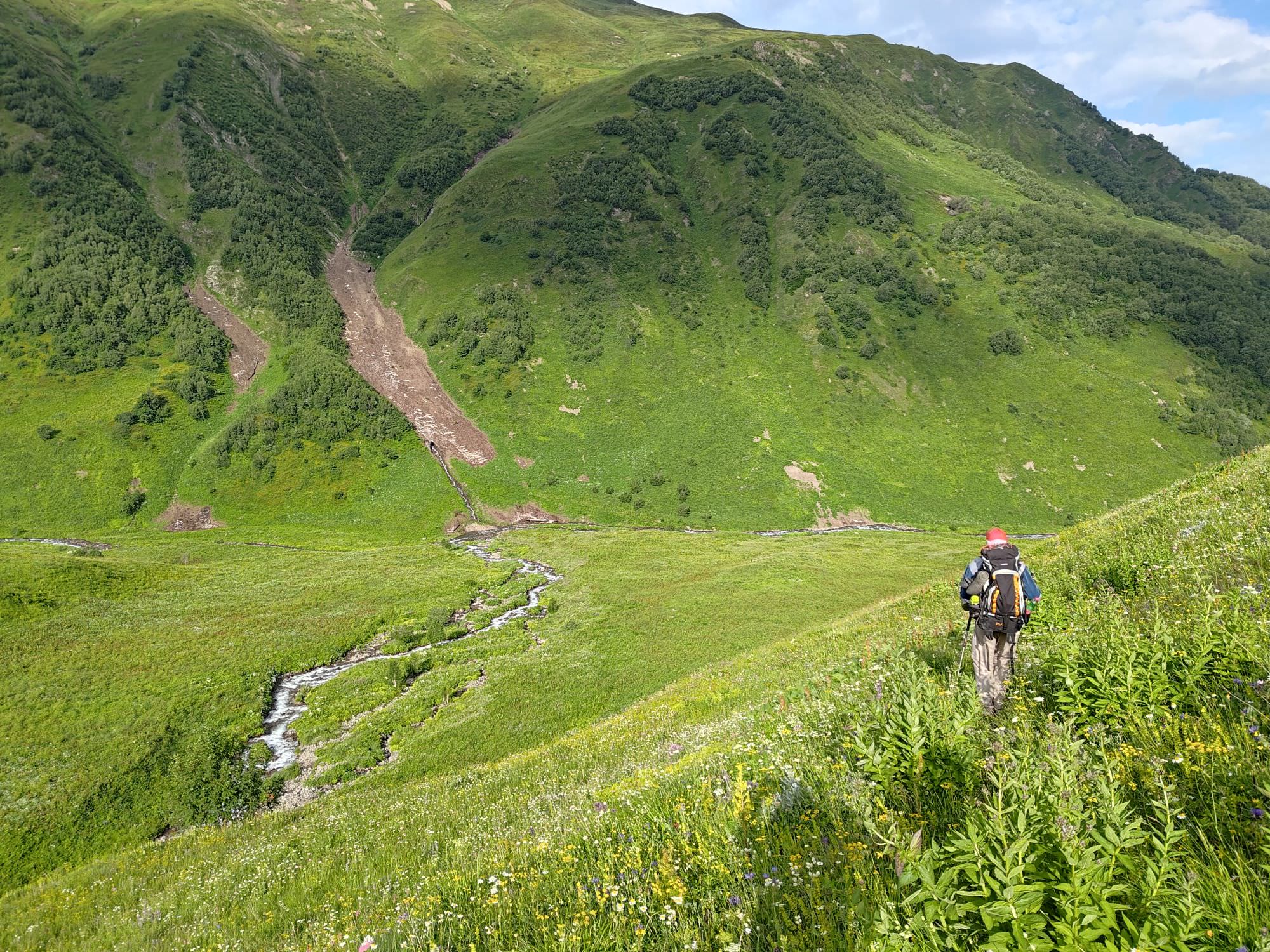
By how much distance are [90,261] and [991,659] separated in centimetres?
15797

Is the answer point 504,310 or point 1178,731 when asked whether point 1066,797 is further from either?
point 504,310

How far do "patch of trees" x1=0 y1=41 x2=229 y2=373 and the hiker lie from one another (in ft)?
422

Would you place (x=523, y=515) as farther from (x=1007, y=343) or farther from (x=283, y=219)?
(x=283, y=219)

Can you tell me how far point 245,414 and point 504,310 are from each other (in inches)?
2072

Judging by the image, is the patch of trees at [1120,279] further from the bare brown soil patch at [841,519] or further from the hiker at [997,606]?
the hiker at [997,606]

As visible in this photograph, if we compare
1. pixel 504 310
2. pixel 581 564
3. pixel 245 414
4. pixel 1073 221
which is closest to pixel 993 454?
pixel 581 564

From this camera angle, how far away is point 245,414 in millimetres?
94188

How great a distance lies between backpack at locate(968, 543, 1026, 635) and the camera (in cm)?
836

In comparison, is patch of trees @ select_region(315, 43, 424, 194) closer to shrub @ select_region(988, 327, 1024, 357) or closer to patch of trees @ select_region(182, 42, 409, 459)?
patch of trees @ select_region(182, 42, 409, 459)

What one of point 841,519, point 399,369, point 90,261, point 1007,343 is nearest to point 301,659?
point 841,519

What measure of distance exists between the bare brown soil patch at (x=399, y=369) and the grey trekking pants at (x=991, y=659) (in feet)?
303

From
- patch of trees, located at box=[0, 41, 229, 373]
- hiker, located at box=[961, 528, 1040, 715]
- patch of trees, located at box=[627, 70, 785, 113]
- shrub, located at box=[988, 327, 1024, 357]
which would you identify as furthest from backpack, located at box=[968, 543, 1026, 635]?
patch of trees, located at box=[627, 70, 785, 113]

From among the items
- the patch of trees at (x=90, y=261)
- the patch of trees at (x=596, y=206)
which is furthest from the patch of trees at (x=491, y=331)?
the patch of trees at (x=90, y=261)

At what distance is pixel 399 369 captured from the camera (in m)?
111
